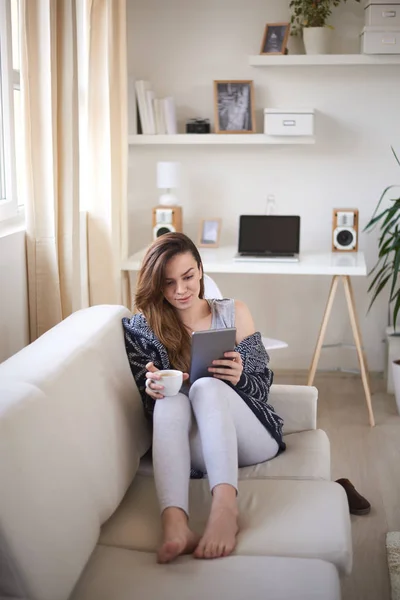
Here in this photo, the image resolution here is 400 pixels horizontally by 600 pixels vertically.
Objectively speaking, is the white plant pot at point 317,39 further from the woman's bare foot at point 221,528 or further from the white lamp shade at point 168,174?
the woman's bare foot at point 221,528

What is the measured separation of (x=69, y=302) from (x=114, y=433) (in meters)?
0.93

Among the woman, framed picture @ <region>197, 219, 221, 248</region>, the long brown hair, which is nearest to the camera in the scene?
the woman

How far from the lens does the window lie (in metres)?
2.81

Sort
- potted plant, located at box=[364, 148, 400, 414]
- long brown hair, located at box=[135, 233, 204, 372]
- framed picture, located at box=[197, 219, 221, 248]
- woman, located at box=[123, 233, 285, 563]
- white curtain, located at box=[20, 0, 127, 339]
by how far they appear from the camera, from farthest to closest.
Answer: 1. framed picture, located at box=[197, 219, 221, 248]
2. potted plant, located at box=[364, 148, 400, 414]
3. white curtain, located at box=[20, 0, 127, 339]
4. long brown hair, located at box=[135, 233, 204, 372]
5. woman, located at box=[123, 233, 285, 563]

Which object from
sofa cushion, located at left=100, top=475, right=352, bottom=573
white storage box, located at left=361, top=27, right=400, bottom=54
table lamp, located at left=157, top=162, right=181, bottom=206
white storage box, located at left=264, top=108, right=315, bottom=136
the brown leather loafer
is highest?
white storage box, located at left=361, top=27, right=400, bottom=54

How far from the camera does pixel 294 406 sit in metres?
2.62

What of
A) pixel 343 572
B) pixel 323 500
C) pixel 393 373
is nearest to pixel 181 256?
pixel 323 500

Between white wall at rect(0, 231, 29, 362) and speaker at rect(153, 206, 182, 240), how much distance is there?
1434 mm

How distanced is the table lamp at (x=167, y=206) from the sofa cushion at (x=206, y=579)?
2506mm

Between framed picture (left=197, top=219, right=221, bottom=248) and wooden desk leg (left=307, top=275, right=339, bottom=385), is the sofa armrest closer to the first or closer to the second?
wooden desk leg (left=307, top=275, right=339, bottom=385)

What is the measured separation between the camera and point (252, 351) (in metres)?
2.52

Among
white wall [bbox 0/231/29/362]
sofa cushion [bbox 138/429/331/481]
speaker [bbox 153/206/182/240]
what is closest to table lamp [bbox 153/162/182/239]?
speaker [bbox 153/206/182/240]

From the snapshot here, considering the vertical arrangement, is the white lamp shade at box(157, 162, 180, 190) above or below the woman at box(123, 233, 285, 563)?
above

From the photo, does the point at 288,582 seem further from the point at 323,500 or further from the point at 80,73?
the point at 80,73
